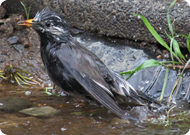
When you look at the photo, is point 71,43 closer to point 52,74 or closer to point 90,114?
point 52,74

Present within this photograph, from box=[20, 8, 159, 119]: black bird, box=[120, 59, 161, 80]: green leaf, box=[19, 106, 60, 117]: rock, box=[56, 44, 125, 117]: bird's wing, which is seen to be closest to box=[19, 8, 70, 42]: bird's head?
box=[20, 8, 159, 119]: black bird

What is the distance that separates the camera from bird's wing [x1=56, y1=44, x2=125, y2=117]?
4230 mm

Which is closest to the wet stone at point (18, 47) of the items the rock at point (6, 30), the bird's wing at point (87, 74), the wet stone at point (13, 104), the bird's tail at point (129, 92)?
the rock at point (6, 30)

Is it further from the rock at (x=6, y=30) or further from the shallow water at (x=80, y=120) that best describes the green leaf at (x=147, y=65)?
the rock at (x=6, y=30)

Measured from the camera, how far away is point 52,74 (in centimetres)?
454

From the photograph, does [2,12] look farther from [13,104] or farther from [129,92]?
[129,92]

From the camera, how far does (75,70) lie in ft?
14.3

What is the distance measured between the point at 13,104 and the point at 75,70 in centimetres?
103

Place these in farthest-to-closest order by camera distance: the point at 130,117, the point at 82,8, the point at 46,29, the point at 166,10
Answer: the point at 82,8 → the point at 166,10 → the point at 46,29 → the point at 130,117

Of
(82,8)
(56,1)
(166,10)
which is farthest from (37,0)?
(166,10)

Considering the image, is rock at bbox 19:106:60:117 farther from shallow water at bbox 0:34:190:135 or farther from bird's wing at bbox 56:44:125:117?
bird's wing at bbox 56:44:125:117

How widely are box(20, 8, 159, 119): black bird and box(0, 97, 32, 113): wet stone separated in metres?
0.54

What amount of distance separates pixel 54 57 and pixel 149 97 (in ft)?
4.66

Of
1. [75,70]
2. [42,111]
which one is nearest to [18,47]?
[42,111]
